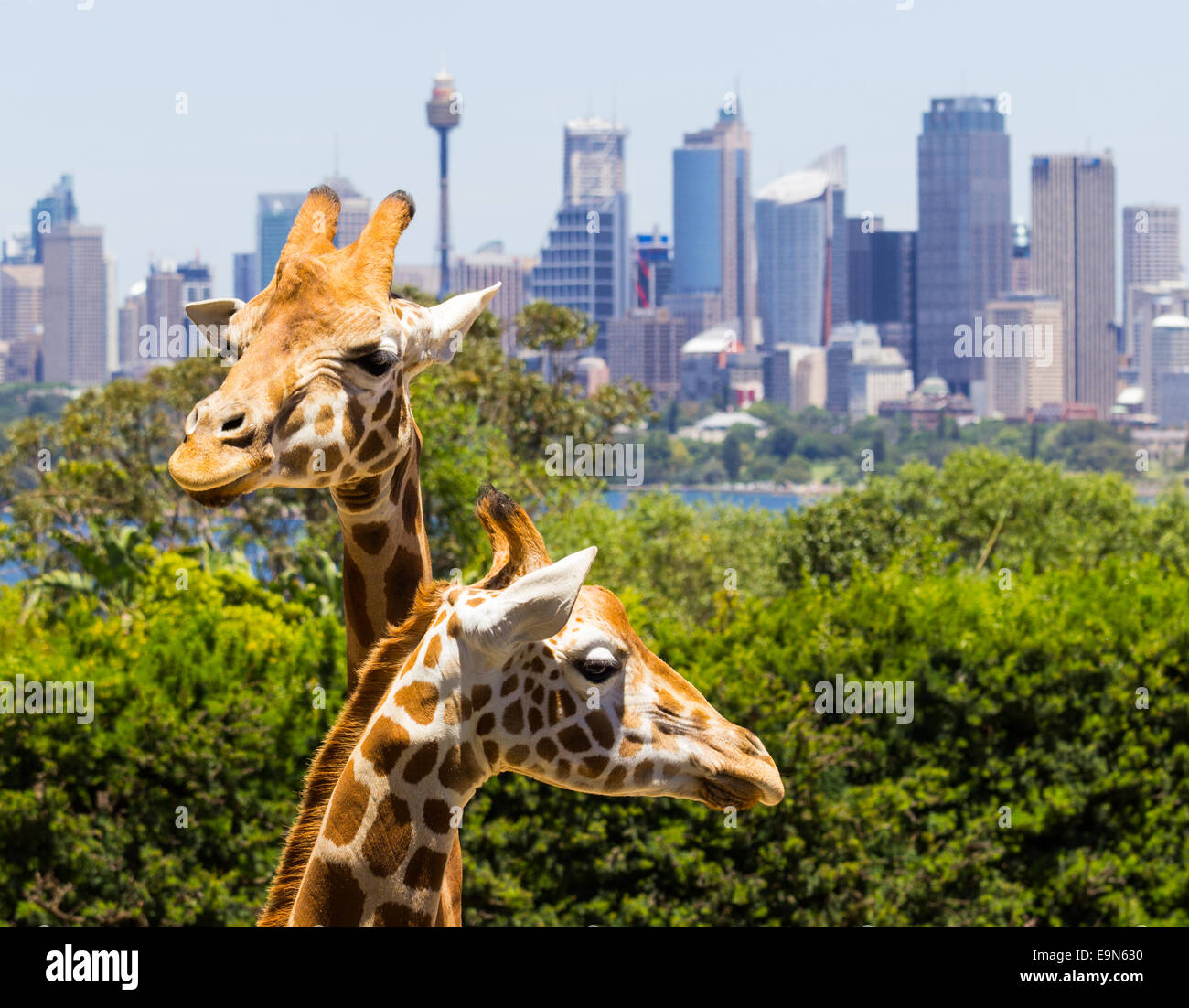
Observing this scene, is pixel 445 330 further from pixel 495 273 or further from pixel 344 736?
pixel 495 273

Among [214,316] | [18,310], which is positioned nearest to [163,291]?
[18,310]

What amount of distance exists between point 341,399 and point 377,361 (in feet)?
0.57

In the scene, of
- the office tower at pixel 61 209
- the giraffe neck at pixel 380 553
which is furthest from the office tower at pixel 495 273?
the giraffe neck at pixel 380 553

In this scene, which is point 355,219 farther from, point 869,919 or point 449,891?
point 449,891

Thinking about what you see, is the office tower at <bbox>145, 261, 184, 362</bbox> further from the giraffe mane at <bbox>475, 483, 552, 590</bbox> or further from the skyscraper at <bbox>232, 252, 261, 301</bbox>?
the giraffe mane at <bbox>475, 483, 552, 590</bbox>

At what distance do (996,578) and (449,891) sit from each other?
33.7ft

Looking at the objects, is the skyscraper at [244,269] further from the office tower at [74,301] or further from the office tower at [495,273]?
the office tower at [495,273]

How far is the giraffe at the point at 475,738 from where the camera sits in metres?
4.36

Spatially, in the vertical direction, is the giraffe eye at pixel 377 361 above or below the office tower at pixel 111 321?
below

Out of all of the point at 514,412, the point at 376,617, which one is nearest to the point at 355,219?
the point at 514,412

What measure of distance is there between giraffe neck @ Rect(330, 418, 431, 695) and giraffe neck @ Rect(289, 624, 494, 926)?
844mm

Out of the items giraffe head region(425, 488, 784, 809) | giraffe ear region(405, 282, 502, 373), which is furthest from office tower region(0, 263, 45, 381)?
giraffe head region(425, 488, 784, 809)

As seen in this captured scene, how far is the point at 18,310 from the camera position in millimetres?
159250

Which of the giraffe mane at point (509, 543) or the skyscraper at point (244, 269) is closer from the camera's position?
the giraffe mane at point (509, 543)
